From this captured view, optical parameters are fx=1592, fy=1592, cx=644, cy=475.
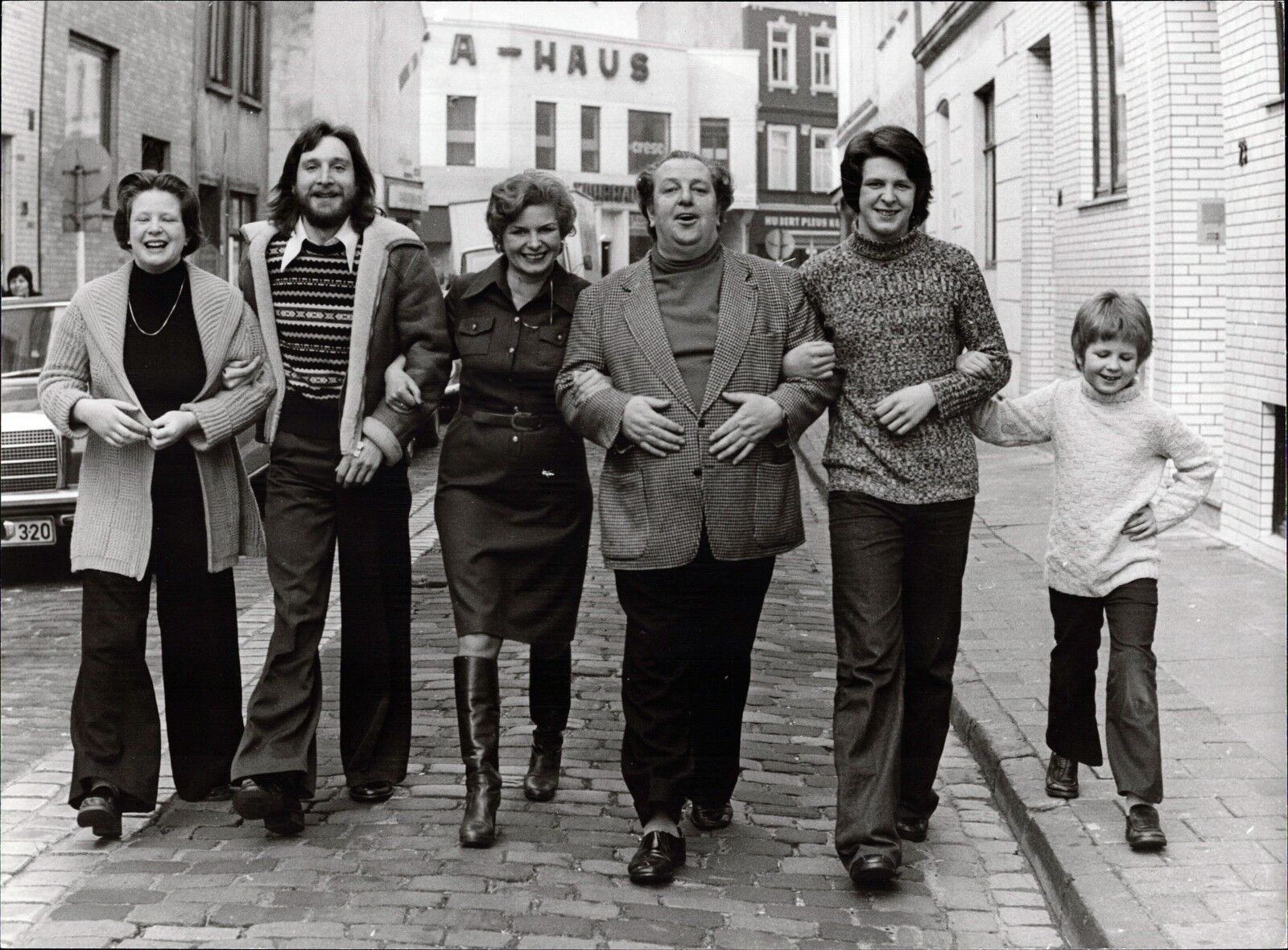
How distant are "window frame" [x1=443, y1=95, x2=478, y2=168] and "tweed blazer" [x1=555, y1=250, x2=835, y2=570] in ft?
158

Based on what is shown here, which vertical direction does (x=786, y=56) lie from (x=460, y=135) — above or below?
Result: above

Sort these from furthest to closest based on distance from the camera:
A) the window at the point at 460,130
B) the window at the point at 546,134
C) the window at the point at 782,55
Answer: the window at the point at 782,55
the window at the point at 546,134
the window at the point at 460,130

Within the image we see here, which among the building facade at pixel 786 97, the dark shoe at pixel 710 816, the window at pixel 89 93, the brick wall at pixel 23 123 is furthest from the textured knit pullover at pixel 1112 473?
the building facade at pixel 786 97

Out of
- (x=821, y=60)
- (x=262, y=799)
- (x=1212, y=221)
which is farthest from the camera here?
(x=821, y=60)

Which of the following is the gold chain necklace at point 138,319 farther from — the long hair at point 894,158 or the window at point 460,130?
the window at point 460,130

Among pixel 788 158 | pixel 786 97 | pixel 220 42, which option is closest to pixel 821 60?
pixel 786 97

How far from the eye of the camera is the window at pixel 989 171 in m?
18.4

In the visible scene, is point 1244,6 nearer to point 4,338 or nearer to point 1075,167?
point 1075,167

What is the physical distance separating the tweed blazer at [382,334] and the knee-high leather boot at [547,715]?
85cm

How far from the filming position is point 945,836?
4.89m

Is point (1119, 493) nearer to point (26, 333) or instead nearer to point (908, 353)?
point (908, 353)

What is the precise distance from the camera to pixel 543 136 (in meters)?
53.4

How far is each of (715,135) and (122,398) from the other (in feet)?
180

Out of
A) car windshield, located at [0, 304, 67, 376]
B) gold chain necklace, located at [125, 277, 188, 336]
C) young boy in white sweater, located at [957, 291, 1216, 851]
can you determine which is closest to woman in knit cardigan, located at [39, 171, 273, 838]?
gold chain necklace, located at [125, 277, 188, 336]
